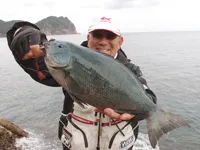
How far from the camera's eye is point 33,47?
11.0ft

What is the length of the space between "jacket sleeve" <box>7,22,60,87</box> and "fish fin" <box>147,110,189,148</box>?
66.0 inches

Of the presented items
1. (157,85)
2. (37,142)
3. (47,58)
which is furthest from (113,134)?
(157,85)

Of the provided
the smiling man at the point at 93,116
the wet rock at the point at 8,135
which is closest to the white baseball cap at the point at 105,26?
the smiling man at the point at 93,116

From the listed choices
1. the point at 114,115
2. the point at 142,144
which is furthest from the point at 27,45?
the point at 142,144

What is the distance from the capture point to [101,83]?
2.97 meters

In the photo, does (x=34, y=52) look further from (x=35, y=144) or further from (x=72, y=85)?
(x=35, y=144)

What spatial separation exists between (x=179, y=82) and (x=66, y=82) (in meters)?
24.0

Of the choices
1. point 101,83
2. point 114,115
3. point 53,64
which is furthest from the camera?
point 114,115

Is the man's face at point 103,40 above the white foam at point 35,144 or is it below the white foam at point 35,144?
above

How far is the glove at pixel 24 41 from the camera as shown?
11.2 feet

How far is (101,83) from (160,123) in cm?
109

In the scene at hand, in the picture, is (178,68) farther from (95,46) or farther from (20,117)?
(95,46)

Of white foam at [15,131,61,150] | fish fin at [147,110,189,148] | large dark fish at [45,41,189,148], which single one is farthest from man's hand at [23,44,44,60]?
white foam at [15,131,61,150]

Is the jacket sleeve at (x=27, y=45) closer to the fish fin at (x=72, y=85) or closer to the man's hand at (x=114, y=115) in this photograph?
the fish fin at (x=72, y=85)
